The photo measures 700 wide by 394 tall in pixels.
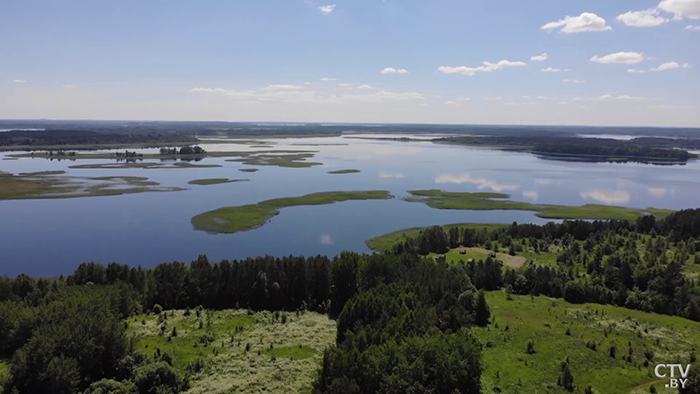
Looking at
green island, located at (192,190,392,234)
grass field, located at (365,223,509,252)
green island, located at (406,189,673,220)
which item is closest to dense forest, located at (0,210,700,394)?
grass field, located at (365,223,509,252)

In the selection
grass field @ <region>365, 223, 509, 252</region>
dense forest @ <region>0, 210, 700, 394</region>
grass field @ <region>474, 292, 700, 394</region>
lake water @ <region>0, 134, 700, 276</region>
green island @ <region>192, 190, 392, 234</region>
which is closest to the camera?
dense forest @ <region>0, 210, 700, 394</region>

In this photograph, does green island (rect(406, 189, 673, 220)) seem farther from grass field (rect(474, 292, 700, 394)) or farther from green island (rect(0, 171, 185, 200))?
green island (rect(0, 171, 185, 200))

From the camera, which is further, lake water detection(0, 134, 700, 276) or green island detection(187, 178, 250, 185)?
green island detection(187, 178, 250, 185)

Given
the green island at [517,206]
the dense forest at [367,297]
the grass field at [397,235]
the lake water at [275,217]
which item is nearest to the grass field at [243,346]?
the dense forest at [367,297]

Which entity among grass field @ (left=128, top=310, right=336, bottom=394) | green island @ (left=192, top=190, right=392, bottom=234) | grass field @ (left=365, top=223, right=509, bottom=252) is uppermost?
green island @ (left=192, top=190, right=392, bottom=234)

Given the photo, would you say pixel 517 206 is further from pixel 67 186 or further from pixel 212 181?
pixel 67 186

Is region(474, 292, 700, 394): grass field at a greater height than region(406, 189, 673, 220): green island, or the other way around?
region(406, 189, 673, 220): green island

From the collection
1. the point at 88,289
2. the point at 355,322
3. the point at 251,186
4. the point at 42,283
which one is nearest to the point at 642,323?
the point at 355,322
